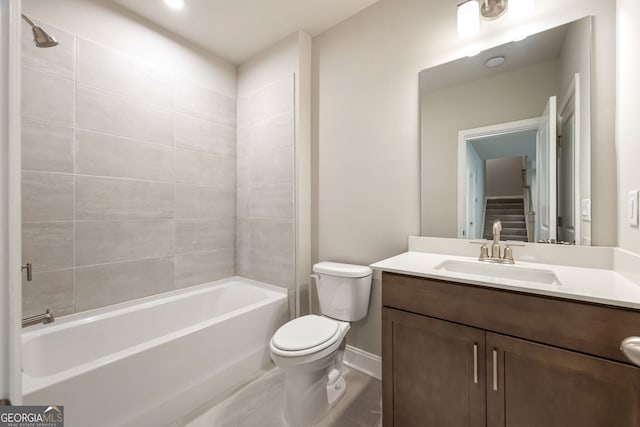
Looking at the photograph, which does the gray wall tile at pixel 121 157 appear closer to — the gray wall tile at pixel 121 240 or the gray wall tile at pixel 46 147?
the gray wall tile at pixel 46 147

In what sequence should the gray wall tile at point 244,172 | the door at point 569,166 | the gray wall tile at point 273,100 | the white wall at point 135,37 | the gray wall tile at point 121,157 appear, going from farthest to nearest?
the gray wall tile at point 244,172 → the gray wall tile at point 273,100 → the gray wall tile at point 121,157 → the white wall at point 135,37 → the door at point 569,166

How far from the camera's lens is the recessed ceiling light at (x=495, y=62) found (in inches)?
59.4

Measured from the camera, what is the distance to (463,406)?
1.10m

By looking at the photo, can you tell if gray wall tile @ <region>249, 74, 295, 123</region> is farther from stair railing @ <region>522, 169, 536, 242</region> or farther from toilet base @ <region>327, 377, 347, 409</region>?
toilet base @ <region>327, 377, 347, 409</region>

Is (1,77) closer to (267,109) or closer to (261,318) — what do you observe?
(261,318)

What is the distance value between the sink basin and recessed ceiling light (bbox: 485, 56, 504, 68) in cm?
106

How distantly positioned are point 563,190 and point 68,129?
9.15 ft

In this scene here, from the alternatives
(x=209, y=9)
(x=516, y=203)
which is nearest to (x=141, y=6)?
(x=209, y=9)

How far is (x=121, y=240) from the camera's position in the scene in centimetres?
198

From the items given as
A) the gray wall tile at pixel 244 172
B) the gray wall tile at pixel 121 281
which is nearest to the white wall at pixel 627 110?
the gray wall tile at pixel 244 172

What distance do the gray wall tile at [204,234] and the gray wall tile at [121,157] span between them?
0.42 m

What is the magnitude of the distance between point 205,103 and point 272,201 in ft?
3.43

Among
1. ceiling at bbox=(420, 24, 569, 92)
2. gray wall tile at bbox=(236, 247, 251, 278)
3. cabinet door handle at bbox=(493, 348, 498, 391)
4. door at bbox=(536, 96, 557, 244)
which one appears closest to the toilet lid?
cabinet door handle at bbox=(493, 348, 498, 391)

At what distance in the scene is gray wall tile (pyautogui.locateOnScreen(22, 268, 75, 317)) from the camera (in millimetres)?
1612
